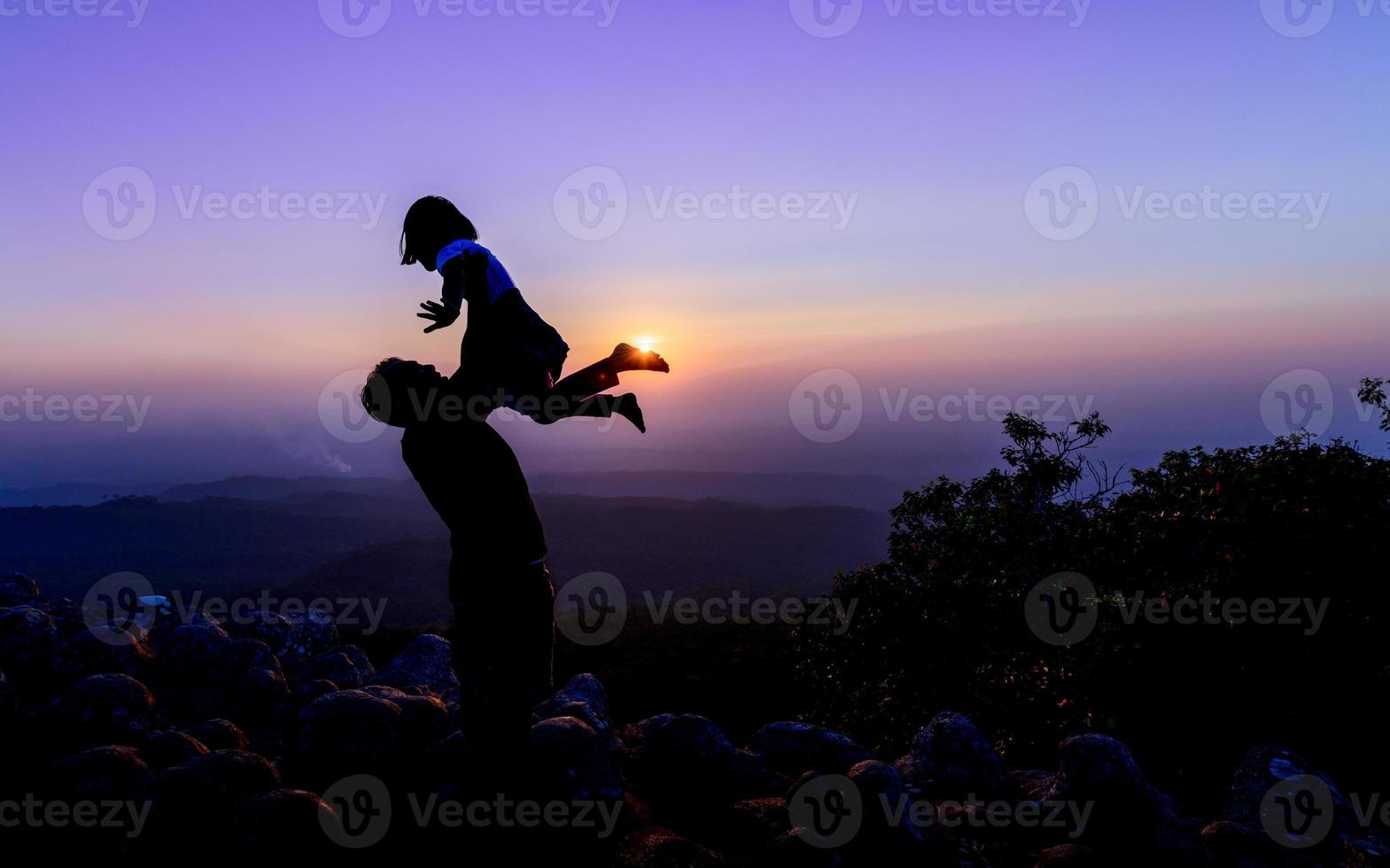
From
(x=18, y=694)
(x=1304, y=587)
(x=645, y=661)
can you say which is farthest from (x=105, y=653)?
(x=645, y=661)

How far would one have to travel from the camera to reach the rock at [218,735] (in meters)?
6.74

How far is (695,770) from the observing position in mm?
6383

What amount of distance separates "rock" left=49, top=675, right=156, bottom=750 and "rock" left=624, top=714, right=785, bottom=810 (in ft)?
15.0

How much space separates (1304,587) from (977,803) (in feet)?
20.7

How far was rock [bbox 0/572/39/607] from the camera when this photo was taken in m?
12.5

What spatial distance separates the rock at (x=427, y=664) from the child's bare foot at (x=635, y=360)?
7209 mm

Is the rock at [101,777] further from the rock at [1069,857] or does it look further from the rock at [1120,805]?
the rock at [1120,805]

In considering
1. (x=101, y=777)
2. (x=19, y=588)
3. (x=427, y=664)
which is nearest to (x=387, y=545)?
(x=19, y=588)

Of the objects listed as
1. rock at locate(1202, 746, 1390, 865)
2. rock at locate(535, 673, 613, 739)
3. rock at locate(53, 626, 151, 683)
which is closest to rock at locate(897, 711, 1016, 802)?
rock at locate(1202, 746, 1390, 865)

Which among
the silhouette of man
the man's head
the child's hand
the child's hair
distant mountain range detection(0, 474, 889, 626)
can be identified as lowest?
distant mountain range detection(0, 474, 889, 626)

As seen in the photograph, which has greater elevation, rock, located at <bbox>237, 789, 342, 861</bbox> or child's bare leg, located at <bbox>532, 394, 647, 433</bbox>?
child's bare leg, located at <bbox>532, 394, 647, 433</bbox>

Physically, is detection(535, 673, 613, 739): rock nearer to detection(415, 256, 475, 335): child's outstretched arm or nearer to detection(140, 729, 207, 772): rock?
detection(140, 729, 207, 772): rock

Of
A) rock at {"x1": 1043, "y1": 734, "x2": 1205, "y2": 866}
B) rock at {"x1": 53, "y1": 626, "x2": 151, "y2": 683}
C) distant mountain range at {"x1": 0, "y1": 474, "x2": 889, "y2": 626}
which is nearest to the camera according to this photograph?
rock at {"x1": 1043, "y1": 734, "x2": 1205, "y2": 866}

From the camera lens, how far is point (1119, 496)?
13.1 m
